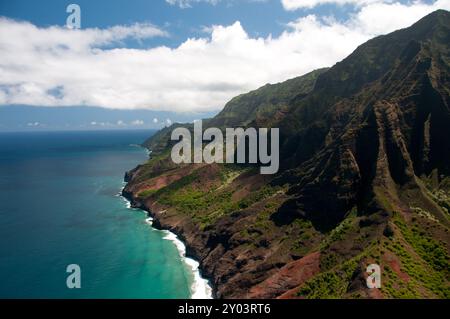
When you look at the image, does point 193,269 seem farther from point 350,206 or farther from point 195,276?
point 350,206

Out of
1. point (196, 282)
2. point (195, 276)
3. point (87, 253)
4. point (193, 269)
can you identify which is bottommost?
point (196, 282)

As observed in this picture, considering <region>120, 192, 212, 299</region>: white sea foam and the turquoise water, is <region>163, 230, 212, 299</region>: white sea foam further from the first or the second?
the turquoise water

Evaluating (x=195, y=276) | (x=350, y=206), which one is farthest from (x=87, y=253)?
(x=350, y=206)

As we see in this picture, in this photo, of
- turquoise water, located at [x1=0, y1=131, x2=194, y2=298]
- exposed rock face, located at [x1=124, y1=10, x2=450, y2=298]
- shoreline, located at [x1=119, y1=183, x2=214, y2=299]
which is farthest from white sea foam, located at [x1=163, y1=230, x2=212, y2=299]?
exposed rock face, located at [x1=124, y1=10, x2=450, y2=298]

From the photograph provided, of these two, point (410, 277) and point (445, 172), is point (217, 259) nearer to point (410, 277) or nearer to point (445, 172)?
point (410, 277)
